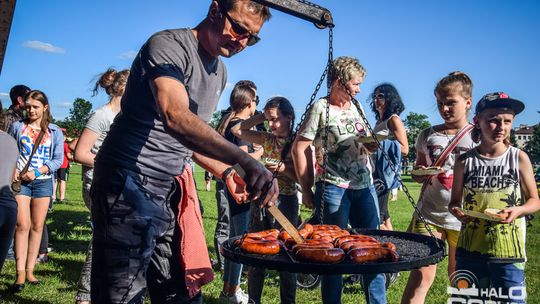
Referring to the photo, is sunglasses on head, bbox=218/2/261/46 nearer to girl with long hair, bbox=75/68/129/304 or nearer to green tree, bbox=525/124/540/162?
girl with long hair, bbox=75/68/129/304

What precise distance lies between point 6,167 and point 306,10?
2.72m

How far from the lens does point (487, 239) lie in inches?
126

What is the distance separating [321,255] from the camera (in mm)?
2197

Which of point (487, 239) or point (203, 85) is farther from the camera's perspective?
Answer: point (487, 239)

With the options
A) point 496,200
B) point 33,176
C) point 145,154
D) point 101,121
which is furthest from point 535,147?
point 145,154

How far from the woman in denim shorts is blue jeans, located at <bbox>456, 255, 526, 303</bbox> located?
14.8 ft

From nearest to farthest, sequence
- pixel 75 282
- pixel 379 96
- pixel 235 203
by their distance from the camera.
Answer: pixel 235 203
pixel 75 282
pixel 379 96

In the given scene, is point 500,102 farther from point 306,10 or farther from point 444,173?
point 306,10

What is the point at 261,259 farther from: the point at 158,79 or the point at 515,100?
the point at 515,100

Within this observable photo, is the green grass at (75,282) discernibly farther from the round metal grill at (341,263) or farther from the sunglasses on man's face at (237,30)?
the sunglasses on man's face at (237,30)

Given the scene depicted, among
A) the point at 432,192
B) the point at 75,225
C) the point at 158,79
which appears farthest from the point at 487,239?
the point at 75,225

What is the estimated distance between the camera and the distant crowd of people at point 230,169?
231cm

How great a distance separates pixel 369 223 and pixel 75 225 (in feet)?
23.0

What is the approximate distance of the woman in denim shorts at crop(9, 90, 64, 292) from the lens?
4992 mm
